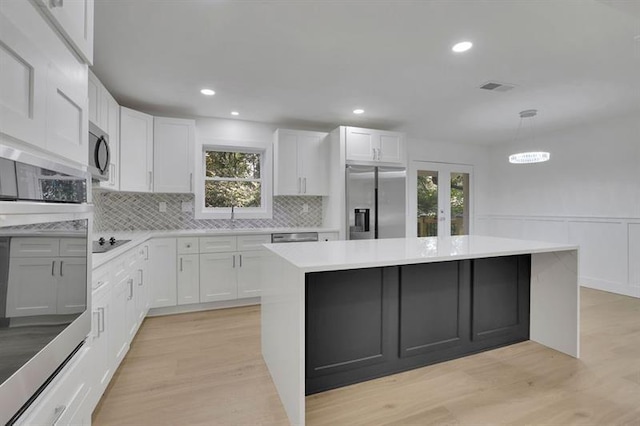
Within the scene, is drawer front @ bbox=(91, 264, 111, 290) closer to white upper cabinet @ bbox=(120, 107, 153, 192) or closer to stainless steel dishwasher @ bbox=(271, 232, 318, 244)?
white upper cabinet @ bbox=(120, 107, 153, 192)

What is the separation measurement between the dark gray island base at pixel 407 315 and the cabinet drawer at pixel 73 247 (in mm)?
1154

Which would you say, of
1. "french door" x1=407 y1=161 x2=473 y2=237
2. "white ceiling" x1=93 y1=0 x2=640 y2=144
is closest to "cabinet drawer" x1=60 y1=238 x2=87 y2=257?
"white ceiling" x1=93 y1=0 x2=640 y2=144

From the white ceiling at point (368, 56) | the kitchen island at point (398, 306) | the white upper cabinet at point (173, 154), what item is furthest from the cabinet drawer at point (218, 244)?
the white ceiling at point (368, 56)

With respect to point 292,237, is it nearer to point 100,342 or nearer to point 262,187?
point 262,187

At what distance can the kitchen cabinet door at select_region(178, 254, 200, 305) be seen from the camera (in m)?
3.42

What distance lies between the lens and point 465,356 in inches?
95.2

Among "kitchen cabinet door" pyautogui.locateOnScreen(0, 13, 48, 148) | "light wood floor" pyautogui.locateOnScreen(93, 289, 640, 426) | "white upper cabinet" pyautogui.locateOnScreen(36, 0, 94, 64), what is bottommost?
"light wood floor" pyautogui.locateOnScreen(93, 289, 640, 426)

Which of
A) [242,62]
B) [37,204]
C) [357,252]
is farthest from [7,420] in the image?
[242,62]

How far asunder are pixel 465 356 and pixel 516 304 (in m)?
0.72

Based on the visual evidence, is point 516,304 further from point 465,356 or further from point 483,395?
point 483,395

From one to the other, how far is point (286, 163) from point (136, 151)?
1771mm

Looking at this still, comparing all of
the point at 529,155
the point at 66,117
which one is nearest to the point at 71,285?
the point at 66,117

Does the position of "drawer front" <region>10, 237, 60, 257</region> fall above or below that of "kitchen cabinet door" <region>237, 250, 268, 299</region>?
above

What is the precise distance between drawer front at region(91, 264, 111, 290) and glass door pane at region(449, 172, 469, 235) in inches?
219
